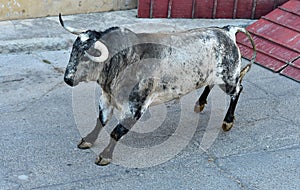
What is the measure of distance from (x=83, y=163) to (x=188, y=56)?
123 cm

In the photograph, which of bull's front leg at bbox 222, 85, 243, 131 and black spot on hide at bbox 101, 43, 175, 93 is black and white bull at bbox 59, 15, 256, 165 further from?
bull's front leg at bbox 222, 85, 243, 131

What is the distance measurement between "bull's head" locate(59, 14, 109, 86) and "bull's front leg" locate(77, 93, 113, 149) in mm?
543

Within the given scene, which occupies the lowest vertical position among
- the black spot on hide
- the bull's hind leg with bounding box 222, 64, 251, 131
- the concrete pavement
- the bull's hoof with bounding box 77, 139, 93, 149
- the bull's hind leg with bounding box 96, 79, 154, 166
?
the concrete pavement

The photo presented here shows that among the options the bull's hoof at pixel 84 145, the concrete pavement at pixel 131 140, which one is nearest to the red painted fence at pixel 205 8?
the concrete pavement at pixel 131 140

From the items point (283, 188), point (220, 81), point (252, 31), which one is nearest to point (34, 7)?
point (252, 31)

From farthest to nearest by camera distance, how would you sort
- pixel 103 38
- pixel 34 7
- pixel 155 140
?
1. pixel 34 7
2. pixel 155 140
3. pixel 103 38

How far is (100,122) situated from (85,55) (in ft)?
2.89

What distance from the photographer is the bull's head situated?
3.89 meters

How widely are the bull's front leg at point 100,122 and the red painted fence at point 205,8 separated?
3.53 metres

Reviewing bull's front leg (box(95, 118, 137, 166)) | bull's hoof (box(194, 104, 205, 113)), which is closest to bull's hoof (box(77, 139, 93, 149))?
bull's front leg (box(95, 118, 137, 166))

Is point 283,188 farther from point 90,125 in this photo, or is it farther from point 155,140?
point 90,125

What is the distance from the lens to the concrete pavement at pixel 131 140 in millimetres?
4203

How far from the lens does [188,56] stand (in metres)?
4.50

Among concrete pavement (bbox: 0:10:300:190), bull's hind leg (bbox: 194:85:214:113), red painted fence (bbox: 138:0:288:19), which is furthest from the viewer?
red painted fence (bbox: 138:0:288:19)
